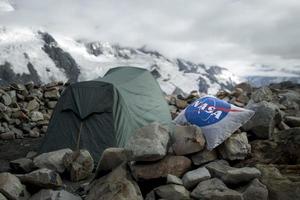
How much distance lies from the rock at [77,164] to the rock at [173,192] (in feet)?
10.1

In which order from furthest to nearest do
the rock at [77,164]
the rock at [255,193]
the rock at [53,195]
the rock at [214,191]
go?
the rock at [77,164], the rock at [53,195], the rock at [255,193], the rock at [214,191]

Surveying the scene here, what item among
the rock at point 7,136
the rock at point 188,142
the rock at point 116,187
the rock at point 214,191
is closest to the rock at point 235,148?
the rock at point 188,142

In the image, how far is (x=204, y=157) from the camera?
864 cm

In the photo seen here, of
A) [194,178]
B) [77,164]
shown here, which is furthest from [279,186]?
[77,164]

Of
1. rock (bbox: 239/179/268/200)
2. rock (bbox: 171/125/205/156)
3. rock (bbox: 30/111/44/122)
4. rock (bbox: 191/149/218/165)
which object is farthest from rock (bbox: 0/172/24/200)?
rock (bbox: 30/111/44/122)

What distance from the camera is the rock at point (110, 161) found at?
8750 millimetres

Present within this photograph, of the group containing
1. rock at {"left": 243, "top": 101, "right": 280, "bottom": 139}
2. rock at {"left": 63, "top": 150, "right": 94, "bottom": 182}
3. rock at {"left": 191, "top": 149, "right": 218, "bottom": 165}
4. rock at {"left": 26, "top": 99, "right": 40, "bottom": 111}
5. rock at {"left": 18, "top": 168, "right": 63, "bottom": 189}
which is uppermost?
rock at {"left": 243, "top": 101, "right": 280, "bottom": 139}

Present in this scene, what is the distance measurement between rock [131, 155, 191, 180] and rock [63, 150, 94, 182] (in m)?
2.35

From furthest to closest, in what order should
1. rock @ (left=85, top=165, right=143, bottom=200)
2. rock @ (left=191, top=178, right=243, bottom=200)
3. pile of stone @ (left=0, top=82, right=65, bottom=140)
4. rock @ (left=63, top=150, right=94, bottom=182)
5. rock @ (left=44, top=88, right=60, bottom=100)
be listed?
1. rock @ (left=44, top=88, right=60, bottom=100)
2. pile of stone @ (left=0, top=82, right=65, bottom=140)
3. rock @ (left=63, top=150, right=94, bottom=182)
4. rock @ (left=85, top=165, right=143, bottom=200)
5. rock @ (left=191, top=178, right=243, bottom=200)

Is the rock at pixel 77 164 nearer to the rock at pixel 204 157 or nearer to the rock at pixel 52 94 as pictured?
the rock at pixel 204 157

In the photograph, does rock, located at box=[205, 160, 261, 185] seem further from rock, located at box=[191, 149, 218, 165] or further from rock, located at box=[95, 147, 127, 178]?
rock, located at box=[95, 147, 127, 178]

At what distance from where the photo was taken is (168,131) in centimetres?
910

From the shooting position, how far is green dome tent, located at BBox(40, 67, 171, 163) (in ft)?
42.0

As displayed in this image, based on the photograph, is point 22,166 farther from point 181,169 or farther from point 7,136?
point 7,136
